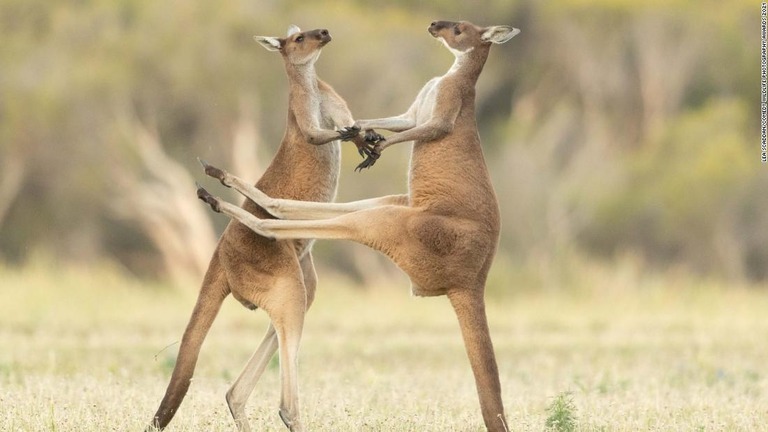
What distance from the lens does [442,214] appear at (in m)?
7.14

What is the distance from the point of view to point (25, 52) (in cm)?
A: 2462

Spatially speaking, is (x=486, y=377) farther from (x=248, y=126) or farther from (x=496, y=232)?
(x=248, y=126)

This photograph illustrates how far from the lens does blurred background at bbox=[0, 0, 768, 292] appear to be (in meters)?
23.8

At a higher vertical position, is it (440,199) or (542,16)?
(542,16)

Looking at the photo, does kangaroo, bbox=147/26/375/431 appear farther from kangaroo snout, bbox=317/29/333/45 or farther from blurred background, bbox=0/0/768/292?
blurred background, bbox=0/0/768/292

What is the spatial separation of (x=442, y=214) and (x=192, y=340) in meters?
1.53

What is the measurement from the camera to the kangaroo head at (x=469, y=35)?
7.54 meters

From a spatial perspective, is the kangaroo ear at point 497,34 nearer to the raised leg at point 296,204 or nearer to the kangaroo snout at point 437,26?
the kangaroo snout at point 437,26

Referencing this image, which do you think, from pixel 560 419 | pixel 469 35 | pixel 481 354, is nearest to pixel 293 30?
pixel 469 35

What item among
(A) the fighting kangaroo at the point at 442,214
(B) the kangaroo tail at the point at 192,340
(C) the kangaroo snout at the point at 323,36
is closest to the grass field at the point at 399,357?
(B) the kangaroo tail at the point at 192,340

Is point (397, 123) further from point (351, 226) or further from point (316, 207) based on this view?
point (351, 226)

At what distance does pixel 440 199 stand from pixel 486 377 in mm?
939

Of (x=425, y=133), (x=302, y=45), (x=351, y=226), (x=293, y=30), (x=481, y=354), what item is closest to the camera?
(x=481, y=354)

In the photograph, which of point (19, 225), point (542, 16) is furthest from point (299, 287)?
point (542, 16)
